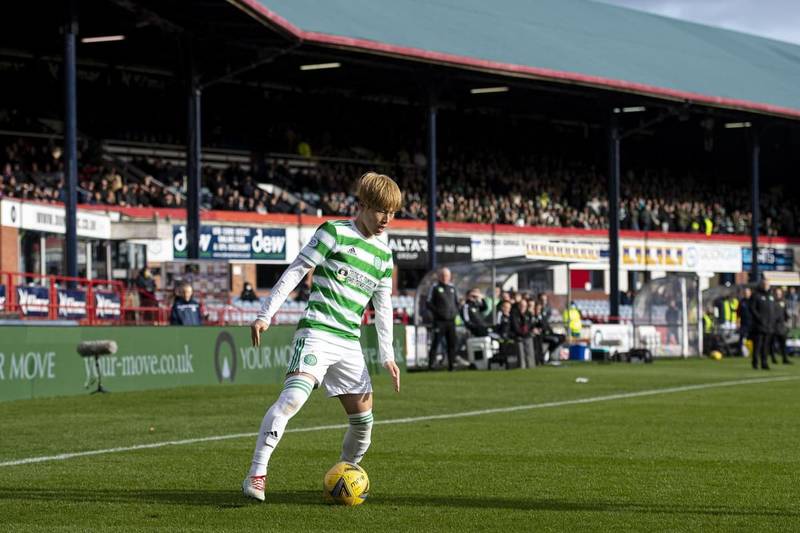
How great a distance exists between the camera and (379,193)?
26.3ft

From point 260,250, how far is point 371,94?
41.9 ft

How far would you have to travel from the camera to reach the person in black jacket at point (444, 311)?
2894 cm

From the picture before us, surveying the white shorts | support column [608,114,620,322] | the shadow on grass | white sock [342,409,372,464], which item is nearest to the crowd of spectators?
support column [608,114,620,322]

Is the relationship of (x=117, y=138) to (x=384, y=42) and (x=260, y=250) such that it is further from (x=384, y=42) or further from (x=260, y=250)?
(x=384, y=42)

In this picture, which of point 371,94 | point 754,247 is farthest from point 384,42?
point 754,247

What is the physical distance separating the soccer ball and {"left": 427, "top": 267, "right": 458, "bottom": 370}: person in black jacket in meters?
20.4

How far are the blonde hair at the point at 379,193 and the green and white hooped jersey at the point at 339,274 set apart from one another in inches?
11.2

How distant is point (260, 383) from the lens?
957 inches

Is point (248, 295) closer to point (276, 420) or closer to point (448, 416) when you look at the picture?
point (448, 416)

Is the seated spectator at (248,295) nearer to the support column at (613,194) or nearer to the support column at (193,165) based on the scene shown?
the support column at (193,165)

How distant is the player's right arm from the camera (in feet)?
26.3

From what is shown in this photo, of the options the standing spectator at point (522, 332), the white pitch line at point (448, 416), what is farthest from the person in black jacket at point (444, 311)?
the white pitch line at point (448, 416)

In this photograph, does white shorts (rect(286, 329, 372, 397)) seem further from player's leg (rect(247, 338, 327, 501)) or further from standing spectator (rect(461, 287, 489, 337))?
standing spectator (rect(461, 287, 489, 337))

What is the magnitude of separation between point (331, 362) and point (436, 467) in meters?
2.38
